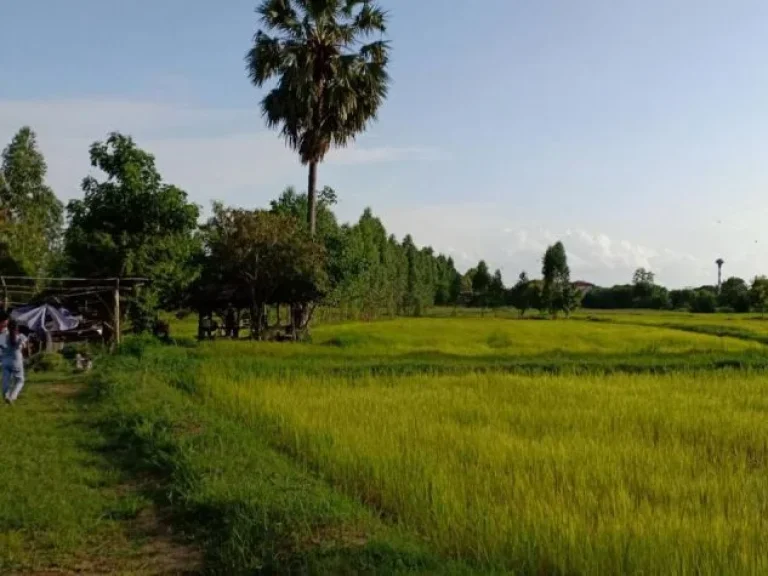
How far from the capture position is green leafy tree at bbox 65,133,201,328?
2514 cm

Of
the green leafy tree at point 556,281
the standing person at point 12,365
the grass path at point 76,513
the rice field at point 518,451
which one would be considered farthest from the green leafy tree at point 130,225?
the green leafy tree at point 556,281

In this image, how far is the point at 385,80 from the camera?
2638cm

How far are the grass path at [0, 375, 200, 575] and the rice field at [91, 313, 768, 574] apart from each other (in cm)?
51

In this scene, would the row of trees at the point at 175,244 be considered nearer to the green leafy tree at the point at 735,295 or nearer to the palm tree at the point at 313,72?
the palm tree at the point at 313,72

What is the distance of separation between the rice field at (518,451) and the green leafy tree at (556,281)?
45.5 meters

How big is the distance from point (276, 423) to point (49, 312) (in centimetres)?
1434

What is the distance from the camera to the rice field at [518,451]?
482 cm

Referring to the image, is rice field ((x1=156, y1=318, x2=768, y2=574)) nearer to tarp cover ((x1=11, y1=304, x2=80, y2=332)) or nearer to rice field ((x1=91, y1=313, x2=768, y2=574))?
rice field ((x1=91, y1=313, x2=768, y2=574))

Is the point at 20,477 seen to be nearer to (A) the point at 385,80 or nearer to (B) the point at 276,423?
(B) the point at 276,423

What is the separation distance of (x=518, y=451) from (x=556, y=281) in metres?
62.0

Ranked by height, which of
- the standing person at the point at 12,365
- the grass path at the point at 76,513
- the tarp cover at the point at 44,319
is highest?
the tarp cover at the point at 44,319

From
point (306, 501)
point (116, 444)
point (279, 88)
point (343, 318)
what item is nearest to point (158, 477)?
point (116, 444)

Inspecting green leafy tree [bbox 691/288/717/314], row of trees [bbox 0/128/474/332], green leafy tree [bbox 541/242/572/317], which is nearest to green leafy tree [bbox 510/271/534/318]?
green leafy tree [bbox 541/242/572/317]

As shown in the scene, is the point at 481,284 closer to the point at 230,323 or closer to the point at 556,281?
the point at 556,281
